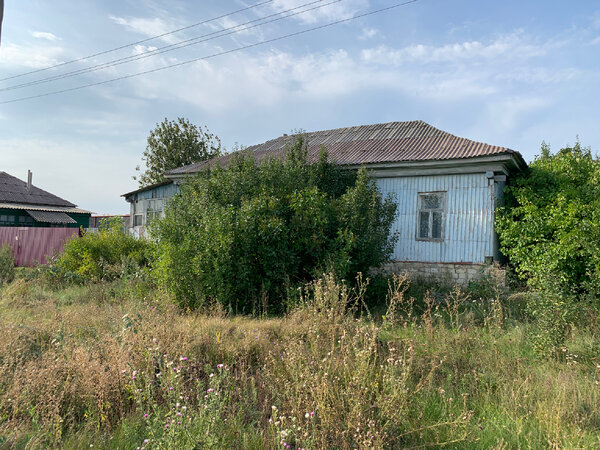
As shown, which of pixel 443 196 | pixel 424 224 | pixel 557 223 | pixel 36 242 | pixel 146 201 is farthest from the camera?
pixel 146 201

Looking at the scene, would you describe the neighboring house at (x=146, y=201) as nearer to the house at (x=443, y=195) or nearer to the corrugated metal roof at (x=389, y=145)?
the corrugated metal roof at (x=389, y=145)

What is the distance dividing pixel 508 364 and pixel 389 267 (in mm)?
6989

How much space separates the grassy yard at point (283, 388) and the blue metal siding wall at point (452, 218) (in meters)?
4.72

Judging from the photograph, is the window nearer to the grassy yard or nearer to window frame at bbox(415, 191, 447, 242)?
window frame at bbox(415, 191, 447, 242)

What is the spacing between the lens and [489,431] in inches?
138

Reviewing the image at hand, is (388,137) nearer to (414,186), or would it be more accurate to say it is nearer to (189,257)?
(414,186)

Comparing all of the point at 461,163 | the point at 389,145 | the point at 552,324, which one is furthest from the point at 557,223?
the point at 389,145

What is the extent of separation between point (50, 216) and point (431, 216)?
2701 cm

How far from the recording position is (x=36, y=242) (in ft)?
59.3

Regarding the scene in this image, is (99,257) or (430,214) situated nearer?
(430,214)

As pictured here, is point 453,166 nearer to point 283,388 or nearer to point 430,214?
point 430,214

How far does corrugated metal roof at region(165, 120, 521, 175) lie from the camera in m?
11.1

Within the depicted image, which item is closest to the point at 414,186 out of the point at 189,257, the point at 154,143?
the point at 189,257

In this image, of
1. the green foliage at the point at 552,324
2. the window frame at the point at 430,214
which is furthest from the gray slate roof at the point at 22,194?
the green foliage at the point at 552,324
